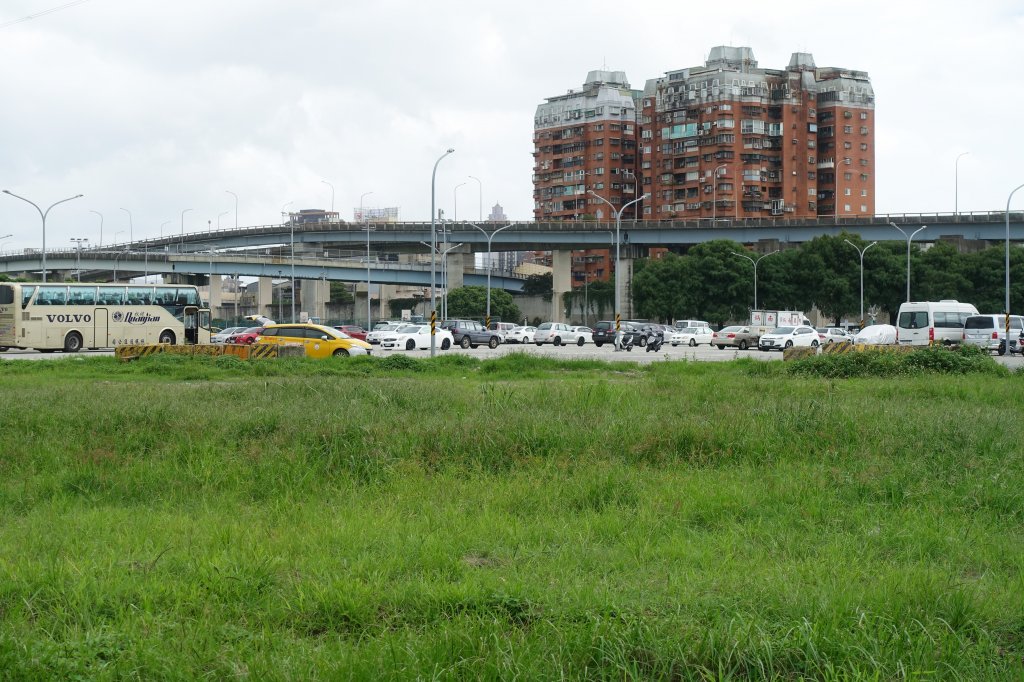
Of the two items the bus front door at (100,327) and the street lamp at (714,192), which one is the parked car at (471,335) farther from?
the street lamp at (714,192)

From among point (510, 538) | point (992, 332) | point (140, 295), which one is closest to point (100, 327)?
point (140, 295)

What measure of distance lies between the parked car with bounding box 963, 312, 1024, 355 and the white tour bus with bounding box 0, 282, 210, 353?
37.5 meters

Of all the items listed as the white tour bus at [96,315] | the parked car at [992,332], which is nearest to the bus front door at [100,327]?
the white tour bus at [96,315]

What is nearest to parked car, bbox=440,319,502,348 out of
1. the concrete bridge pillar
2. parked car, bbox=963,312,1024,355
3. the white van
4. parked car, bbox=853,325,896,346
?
parked car, bbox=853,325,896,346

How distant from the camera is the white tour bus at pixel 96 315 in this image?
144 ft

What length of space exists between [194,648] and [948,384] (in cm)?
1724

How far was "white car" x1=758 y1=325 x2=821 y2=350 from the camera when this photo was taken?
51938mm

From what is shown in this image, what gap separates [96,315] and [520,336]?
29.0 meters

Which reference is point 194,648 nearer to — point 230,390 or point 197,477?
point 197,477

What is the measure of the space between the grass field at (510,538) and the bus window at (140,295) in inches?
1332

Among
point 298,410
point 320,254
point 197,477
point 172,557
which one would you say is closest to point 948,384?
point 298,410

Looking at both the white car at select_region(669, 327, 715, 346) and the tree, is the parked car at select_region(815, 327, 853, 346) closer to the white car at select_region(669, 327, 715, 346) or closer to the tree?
the white car at select_region(669, 327, 715, 346)

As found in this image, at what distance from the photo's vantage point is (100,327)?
46.0m

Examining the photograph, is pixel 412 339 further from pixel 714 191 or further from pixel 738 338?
pixel 714 191
